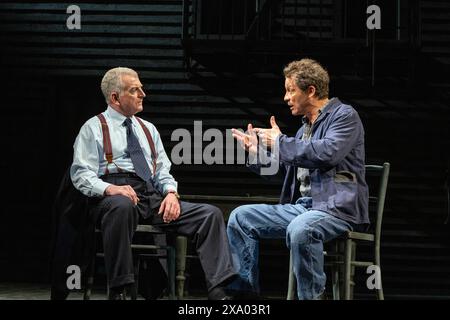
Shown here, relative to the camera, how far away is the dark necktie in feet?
15.5

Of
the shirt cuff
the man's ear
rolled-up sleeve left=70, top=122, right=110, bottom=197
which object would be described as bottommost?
the shirt cuff

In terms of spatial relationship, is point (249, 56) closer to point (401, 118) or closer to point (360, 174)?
point (401, 118)

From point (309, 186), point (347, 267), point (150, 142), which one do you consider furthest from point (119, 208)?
point (347, 267)

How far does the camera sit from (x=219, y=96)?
8.70m

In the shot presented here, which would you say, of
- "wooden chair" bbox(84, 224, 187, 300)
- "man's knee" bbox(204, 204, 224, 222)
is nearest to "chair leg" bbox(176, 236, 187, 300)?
"wooden chair" bbox(84, 224, 187, 300)

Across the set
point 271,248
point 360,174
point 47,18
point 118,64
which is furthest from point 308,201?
point 47,18

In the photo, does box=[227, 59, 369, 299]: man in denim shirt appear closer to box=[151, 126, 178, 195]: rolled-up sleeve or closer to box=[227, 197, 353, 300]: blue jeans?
box=[227, 197, 353, 300]: blue jeans

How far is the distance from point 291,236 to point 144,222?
1056mm

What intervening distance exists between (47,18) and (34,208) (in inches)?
94.5

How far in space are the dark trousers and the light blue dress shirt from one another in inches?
3.2

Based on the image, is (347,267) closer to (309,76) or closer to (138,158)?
(309,76)

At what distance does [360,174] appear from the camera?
4453mm
